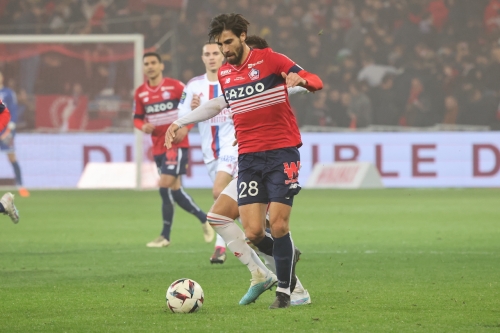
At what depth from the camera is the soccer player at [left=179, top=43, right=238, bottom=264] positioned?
347 inches

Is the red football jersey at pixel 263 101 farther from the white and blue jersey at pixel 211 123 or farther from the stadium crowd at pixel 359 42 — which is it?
the stadium crowd at pixel 359 42

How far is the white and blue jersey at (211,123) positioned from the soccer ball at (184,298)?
326 centimetres

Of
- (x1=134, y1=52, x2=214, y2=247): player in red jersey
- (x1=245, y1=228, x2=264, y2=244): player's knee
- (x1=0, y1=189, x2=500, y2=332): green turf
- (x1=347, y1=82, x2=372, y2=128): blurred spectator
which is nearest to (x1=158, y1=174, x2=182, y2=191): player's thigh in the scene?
(x1=134, y1=52, x2=214, y2=247): player in red jersey

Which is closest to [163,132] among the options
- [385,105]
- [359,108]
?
[359,108]

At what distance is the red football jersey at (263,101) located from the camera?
6055mm

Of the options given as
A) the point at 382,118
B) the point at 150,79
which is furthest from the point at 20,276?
the point at 382,118

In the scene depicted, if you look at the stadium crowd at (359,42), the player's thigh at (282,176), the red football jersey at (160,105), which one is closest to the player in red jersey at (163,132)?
the red football jersey at (160,105)

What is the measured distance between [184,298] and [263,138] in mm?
1123

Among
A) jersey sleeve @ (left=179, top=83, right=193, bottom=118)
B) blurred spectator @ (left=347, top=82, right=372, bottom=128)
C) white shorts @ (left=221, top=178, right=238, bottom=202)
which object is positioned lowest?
blurred spectator @ (left=347, top=82, right=372, bottom=128)

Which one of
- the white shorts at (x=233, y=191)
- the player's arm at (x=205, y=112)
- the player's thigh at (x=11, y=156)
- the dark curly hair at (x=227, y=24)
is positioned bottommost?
the player's thigh at (x=11, y=156)

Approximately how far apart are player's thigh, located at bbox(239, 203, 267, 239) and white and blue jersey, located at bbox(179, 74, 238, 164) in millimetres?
2933

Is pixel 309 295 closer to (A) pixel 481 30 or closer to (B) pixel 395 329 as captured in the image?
(B) pixel 395 329

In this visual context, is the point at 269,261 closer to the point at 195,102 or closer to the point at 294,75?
the point at 294,75

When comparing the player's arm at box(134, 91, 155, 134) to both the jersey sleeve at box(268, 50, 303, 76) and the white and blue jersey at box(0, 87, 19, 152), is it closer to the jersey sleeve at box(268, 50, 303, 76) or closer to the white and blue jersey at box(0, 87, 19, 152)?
the jersey sleeve at box(268, 50, 303, 76)
